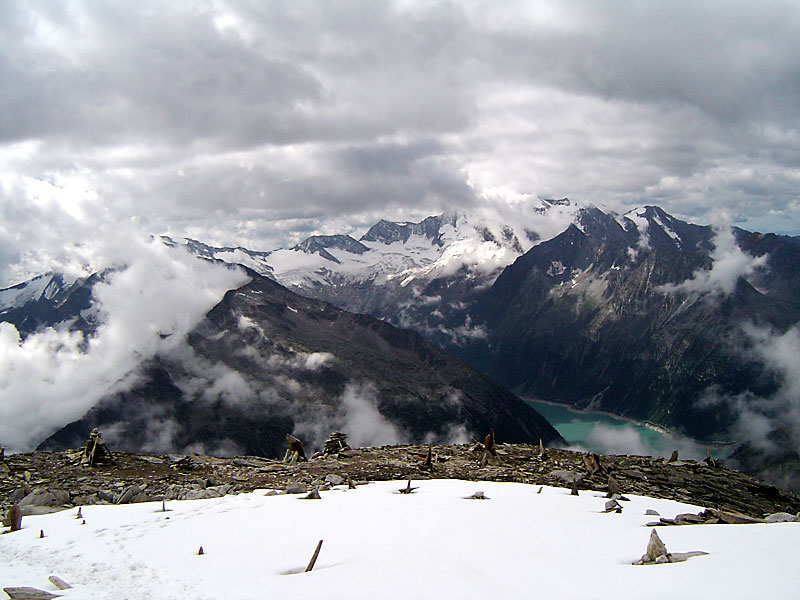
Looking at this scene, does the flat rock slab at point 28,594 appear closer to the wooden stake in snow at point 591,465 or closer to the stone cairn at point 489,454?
the stone cairn at point 489,454

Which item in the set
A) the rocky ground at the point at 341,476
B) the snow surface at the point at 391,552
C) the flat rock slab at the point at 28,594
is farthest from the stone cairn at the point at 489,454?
the flat rock slab at the point at 28,594

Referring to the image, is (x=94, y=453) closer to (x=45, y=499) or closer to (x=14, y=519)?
(x=45, y=499)

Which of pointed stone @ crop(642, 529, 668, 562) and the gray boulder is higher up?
pointed stone @ crop(642, 529, 668, 562)

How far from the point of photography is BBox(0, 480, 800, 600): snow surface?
42.1ft

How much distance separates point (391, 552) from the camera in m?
16.0

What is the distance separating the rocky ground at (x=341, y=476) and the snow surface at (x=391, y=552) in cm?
463

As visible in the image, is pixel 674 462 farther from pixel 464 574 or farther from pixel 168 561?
pixel 168 561

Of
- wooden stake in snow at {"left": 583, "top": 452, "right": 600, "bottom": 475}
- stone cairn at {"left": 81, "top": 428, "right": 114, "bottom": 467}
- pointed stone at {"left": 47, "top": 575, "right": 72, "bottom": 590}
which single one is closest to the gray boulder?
pointed stone at {"left": 47, "top": 575, "right": 72, "bottom": 590}

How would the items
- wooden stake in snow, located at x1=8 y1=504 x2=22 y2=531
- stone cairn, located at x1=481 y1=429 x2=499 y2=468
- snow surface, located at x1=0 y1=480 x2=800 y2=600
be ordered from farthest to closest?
stone cairn, located at x1=481 y1=429 x2=499 y2=468 → wooden stake in snow, located at x1=8 y1=504 x2=22 y2=531 → snow surface, located at x1=0 y1=480 x2=800 y2=600

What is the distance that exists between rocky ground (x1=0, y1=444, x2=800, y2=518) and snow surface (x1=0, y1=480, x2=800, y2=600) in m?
4.63

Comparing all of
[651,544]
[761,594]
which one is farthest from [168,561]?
[761,594]

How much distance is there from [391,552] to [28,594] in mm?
9276

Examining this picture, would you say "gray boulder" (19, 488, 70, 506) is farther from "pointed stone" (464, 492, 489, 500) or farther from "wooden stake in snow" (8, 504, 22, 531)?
"pointed stone" (464, 492, 489, 500)

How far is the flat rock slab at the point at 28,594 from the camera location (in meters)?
13.6
